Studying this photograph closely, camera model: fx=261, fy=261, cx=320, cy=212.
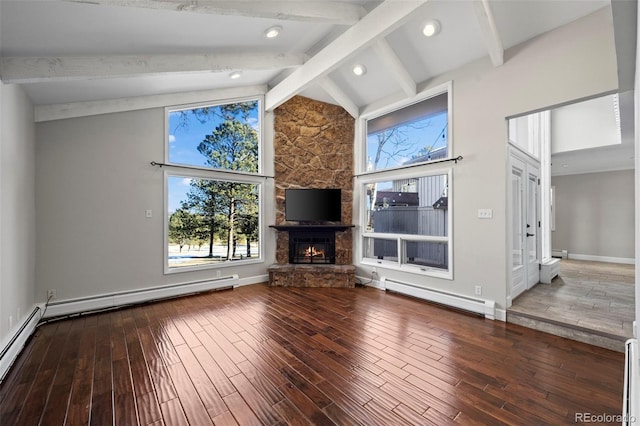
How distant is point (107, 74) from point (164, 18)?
85 cm

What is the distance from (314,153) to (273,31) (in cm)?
243

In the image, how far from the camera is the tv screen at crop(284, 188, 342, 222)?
16.9 ft

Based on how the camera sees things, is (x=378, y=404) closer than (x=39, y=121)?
Yes

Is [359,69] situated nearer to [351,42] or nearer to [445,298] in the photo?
[351,42]

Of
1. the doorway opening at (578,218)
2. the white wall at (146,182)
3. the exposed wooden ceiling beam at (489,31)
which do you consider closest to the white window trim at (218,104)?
the white wall at (146,182)

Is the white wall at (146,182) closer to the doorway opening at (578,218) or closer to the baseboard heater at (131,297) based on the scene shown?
the baseboard heater at (131,297)

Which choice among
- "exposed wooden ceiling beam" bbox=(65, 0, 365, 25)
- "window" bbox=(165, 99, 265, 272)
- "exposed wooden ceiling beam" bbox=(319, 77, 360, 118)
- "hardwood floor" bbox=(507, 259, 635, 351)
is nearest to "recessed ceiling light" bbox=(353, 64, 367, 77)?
"exposed wooden ceiling beam" bbox=(319, 77, 360, 118)

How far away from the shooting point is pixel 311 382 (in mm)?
2031

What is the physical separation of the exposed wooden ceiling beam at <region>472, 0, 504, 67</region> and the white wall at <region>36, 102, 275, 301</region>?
4.48m

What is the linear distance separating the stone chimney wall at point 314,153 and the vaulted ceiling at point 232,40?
2.79 feet

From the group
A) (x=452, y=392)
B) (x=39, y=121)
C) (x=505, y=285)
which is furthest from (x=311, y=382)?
(x=39, y=121)

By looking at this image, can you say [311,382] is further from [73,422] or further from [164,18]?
[164,18]

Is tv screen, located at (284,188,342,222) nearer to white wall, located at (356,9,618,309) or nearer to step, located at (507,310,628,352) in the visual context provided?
white wall, located at (356,9,618,309)

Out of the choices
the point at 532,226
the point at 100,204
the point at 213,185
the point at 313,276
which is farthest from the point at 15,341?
the point at 532,226
